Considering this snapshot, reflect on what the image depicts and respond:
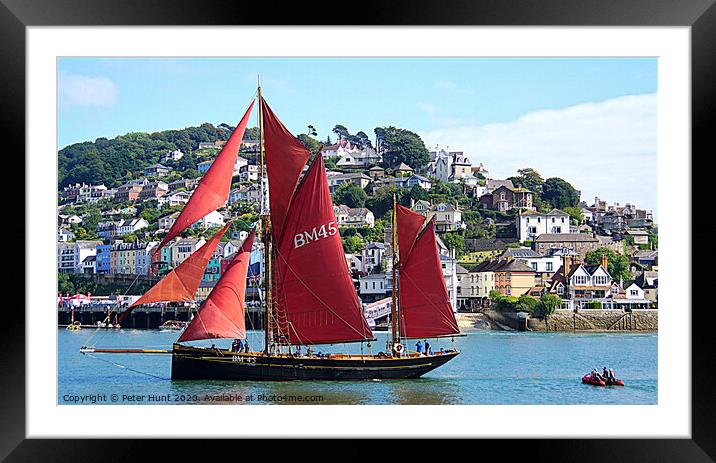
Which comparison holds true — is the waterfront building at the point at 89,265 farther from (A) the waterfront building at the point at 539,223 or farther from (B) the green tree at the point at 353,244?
(A) the waterfront building at the point at 539,223

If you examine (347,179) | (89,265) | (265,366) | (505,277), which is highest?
(347,179)

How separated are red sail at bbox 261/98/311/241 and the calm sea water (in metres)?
2.01

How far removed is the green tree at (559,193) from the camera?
69.2 ft

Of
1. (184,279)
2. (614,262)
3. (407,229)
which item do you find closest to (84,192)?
(184,279)

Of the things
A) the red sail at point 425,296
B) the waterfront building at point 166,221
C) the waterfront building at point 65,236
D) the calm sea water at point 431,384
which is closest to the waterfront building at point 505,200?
the calm sea water at point 431,384

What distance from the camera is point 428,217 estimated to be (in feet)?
72.5

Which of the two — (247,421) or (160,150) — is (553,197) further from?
(247,421)

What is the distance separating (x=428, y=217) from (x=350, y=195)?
1883 mm

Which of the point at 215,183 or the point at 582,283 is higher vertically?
the point at 215,183

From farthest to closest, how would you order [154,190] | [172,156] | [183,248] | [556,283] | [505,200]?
[556,283], [154,190], [183,248], [172,156], [505,200]

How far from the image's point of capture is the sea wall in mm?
24031

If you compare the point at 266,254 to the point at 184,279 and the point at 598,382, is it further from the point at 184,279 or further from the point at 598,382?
the point at 598,382

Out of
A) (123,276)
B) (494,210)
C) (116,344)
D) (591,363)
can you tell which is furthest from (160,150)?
(591,363)

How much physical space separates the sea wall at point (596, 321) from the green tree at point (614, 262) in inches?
39.8
